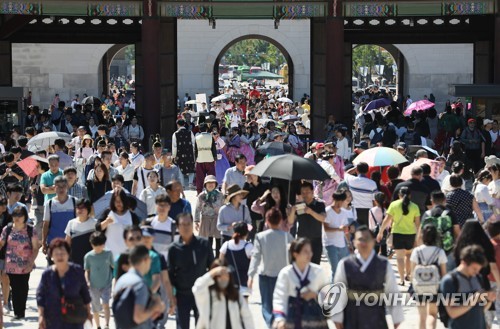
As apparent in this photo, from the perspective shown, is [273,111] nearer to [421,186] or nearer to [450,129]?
[450,129]

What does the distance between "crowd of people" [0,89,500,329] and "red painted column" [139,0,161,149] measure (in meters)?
6.68

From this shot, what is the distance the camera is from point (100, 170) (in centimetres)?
1555

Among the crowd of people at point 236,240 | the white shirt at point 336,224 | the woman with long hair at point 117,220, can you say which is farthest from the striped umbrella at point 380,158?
the woman with long hair at point 117,220

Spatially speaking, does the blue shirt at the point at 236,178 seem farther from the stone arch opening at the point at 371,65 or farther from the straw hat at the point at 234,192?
the stone arch opening at the point at 371,65

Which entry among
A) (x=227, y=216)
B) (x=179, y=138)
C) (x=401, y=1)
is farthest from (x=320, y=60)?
(x=227, y=216)

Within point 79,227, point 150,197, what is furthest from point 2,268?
point 150,197

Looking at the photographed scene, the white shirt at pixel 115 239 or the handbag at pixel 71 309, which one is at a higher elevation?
the white shirt at pixel 115 239

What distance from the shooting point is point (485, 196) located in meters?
14.8

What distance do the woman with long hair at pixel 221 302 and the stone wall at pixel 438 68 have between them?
3701cm

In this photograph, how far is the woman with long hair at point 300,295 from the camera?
379 inches

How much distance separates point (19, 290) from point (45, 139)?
7196 millimetres

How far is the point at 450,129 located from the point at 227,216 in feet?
41.6

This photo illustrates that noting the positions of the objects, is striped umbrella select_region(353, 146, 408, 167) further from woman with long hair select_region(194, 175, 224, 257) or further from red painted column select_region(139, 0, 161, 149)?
red painted column select_region(139, 0, 161, 149)

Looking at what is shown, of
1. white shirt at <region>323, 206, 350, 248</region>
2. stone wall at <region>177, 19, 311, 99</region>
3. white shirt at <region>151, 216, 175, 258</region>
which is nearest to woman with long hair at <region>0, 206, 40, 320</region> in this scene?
white shirt at <region>151, 216, 175, 258</region>
